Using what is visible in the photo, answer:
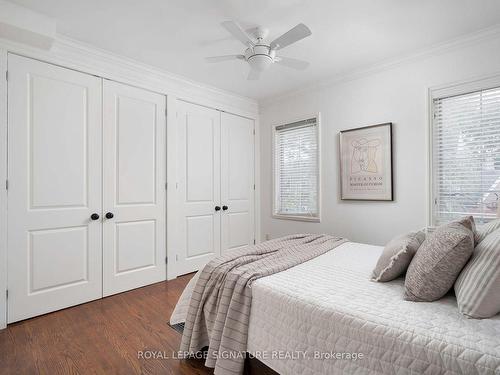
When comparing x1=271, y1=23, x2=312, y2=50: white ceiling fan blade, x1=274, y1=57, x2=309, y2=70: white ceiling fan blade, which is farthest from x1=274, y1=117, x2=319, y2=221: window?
x1=271, y1=23, x2=312, y2=50: white ceiling fan blade

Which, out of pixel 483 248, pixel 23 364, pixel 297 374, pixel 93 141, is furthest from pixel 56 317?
pixel 483 248

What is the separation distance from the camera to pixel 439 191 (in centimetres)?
278

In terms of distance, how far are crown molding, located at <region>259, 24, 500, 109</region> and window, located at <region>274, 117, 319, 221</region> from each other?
45 centimetres

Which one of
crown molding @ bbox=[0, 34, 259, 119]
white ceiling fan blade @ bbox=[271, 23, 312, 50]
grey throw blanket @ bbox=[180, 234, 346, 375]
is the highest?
crown molding @ bbox=[0, 34, 259, 119]

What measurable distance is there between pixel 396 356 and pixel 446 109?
2673 millimetres

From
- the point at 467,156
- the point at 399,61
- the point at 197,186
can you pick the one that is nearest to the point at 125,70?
the point at 197,186

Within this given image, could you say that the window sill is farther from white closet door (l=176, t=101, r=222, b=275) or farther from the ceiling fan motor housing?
the ceiling fan motor housing

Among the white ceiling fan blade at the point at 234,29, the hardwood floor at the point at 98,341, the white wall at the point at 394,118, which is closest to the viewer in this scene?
the hardwood floor at the point at 98,341

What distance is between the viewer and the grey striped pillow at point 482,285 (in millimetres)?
1068

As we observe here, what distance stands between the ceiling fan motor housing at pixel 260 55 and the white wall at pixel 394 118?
1534mm

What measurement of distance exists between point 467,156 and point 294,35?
2.06 m

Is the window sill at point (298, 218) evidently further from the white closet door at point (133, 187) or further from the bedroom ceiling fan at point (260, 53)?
the bedroom ceiling fan at point (260, 53)

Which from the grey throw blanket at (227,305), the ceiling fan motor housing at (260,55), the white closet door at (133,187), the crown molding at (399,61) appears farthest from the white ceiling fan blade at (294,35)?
the white closet door at (133,187)

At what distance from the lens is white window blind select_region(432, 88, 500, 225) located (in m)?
2.47
